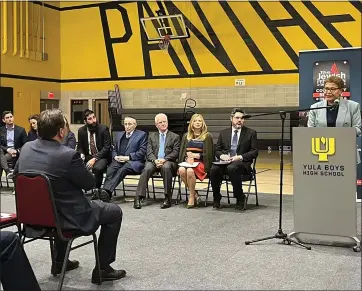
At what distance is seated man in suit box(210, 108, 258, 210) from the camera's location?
5445 mm

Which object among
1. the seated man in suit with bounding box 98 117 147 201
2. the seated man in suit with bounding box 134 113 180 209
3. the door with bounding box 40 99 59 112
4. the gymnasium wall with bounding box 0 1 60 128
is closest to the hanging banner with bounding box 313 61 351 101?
the seated man in suit with bounding box 134 113 180 209

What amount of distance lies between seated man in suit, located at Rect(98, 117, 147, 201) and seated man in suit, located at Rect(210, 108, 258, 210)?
97cm

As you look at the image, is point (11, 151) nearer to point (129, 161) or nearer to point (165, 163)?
point (129, 161)

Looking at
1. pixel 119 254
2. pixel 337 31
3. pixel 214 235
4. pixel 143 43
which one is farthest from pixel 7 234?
pixel 143 43

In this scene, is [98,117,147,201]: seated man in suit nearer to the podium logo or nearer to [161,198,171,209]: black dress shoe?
[161,198,171,209]: black dress shoe

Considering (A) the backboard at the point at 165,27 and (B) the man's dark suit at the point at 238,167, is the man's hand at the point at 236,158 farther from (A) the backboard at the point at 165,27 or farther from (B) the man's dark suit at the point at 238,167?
(A) the backboard at the point at 165,27

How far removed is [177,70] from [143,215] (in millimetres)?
7185

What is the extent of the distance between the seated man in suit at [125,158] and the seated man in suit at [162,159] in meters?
0.11

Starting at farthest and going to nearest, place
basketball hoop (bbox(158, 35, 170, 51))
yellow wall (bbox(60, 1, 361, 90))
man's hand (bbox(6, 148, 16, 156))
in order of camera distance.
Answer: basketball hoop (bbox(158, 35, 170, 51)), yellow wall (bbox(60, 1, 361, 90)), man's hand (bbox(6, 148, 16, 156))

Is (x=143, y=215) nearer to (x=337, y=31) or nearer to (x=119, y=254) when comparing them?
(x=119, y=254)

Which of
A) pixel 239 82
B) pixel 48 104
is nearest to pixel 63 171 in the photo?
pixel 239 82

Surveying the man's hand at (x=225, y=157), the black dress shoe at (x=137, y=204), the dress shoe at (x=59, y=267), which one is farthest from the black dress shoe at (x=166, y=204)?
the dress shoe at (x=59, y=267)

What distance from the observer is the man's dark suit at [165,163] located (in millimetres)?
5754

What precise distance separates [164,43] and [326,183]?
337 inches
